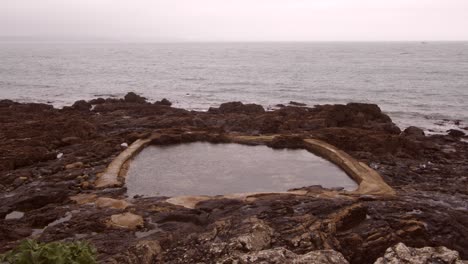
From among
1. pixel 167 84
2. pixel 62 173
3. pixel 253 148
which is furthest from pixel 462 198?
pixel 167 84

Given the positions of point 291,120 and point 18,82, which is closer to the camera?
point 291,120

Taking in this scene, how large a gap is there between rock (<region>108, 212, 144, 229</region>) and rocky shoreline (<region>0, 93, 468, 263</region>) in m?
0.08

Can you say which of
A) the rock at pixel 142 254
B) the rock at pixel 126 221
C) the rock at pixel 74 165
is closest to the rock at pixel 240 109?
the rock at pixel 74 165

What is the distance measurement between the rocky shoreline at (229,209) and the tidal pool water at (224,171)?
4.46 feet

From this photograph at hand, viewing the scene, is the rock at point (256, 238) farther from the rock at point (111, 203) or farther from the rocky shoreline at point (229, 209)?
the rock at point (111, 203)

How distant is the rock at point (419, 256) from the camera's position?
1012 cm

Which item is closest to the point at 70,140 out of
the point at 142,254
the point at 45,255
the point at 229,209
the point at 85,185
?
the point at 85,185

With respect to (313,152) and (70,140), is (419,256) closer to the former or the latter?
(313,152)

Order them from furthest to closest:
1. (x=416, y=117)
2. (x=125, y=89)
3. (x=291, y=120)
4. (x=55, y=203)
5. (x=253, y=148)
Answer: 1. (x=125, y=89)
2. (x=416, y=117)
3. (x=291, y=120)
4. (x=253, y=148)
5. (x=55, y=203)

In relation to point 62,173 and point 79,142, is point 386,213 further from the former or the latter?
point 79,142

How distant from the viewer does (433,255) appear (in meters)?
10.4

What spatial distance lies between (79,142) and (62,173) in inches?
251

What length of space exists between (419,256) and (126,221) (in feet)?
30.8

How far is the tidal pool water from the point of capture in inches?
742
